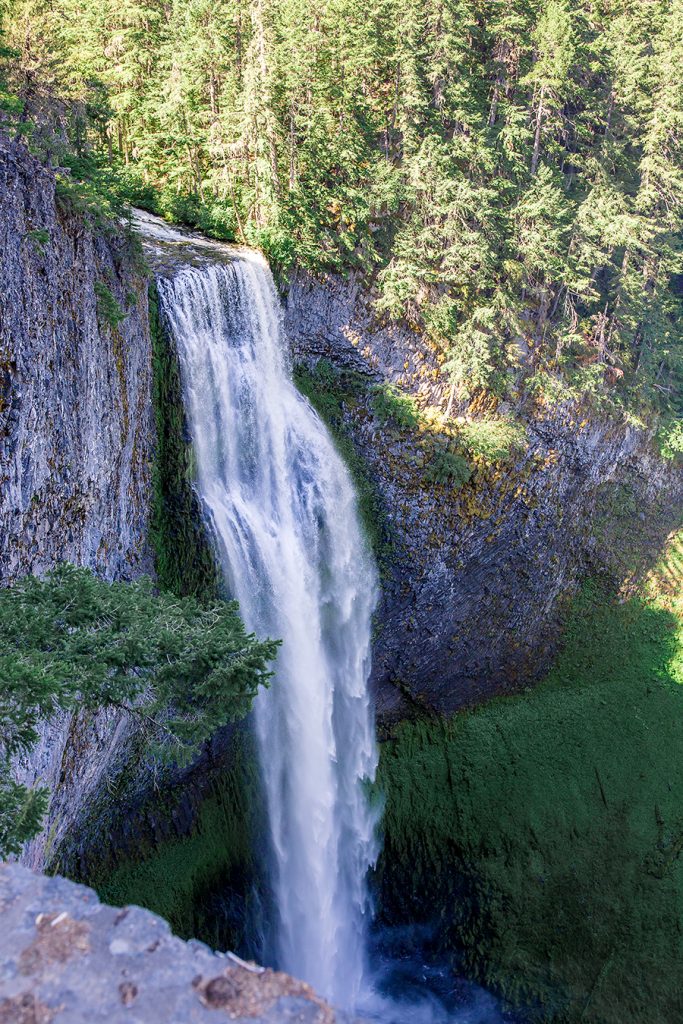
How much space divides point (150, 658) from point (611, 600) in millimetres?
16827

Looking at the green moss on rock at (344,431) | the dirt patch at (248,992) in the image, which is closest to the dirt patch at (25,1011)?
the dirt patch at (248,992)

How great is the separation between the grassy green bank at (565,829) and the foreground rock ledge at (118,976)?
50.2ft

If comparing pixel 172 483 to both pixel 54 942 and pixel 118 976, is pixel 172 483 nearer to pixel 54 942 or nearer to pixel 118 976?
pixel 54 942

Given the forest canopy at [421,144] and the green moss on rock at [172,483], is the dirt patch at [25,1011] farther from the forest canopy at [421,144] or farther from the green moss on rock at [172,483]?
the forest canopy at [421,144]

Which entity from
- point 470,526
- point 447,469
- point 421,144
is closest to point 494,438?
point 447,469

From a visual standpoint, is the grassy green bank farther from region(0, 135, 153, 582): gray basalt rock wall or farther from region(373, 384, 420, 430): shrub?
region(0, 135, 153, 582): gray basalt rock wall

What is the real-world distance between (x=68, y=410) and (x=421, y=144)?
1192 centimetres

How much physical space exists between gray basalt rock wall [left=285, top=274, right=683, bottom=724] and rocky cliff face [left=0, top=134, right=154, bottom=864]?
620cm

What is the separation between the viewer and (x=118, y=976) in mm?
2535

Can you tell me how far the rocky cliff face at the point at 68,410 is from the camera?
7.61 metres

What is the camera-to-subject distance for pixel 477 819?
17.3 metres

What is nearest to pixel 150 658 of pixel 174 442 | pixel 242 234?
pixel 174 442

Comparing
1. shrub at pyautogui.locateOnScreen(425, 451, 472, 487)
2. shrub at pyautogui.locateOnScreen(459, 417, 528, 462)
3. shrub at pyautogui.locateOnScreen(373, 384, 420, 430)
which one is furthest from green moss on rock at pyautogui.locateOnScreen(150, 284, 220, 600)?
shrub at pyautogui.locateOnScreen(459, 417, 528, 462)

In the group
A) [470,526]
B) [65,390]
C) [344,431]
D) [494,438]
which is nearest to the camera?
[65,390]
